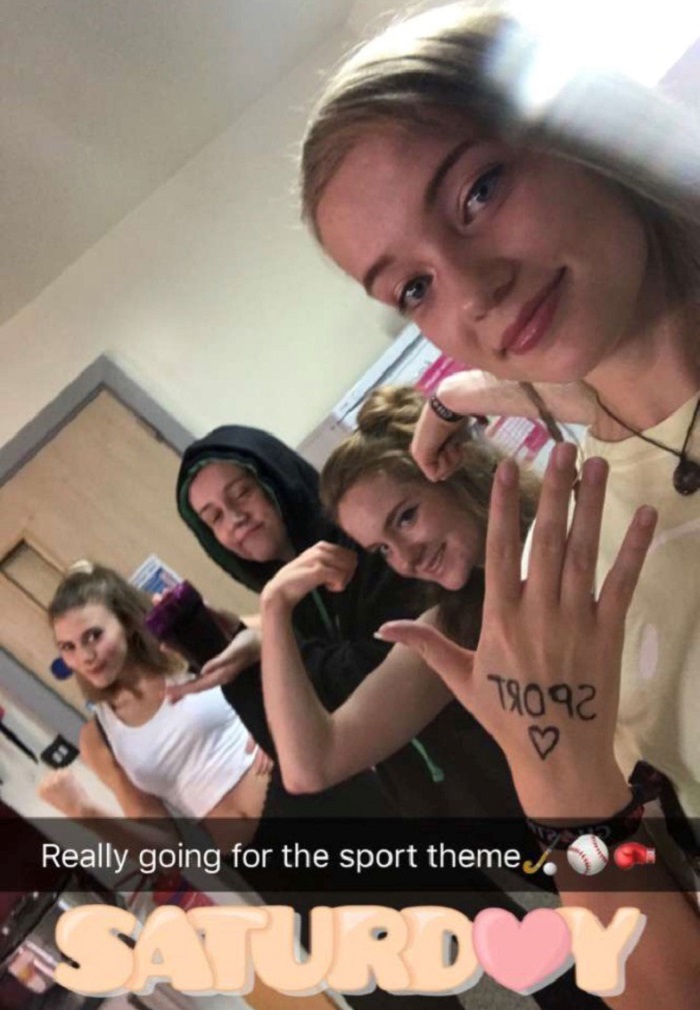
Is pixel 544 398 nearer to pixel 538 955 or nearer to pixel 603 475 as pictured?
pixel 603 475

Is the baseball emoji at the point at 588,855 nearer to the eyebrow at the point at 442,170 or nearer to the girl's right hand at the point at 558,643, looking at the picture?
the girl's right hand at the point at 558,643

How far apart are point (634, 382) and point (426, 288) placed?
5.6 inches

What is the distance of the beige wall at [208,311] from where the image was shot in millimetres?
761

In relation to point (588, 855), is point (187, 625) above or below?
above

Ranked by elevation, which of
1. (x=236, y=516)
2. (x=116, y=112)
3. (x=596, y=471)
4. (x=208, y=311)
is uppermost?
(x=116, y=112)

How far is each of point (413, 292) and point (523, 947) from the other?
506 millimetres

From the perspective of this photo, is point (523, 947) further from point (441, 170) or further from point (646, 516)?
point (441, 170)

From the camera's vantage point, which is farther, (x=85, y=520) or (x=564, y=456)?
(x=85, y=520)

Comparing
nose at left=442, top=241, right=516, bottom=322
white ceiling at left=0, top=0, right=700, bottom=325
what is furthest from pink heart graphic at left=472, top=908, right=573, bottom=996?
white ceiling at left=0, top=0, right=700, bottom=325

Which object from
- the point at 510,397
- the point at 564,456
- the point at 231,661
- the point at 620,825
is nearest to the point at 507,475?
the point at 564,456

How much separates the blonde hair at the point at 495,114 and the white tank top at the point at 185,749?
1.67ft

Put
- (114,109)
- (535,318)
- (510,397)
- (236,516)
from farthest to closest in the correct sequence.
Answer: (114,109) → (236,516) → (510,397) → (535,318)

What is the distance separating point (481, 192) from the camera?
0.45 m

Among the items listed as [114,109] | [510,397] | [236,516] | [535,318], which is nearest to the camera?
[535,318]
